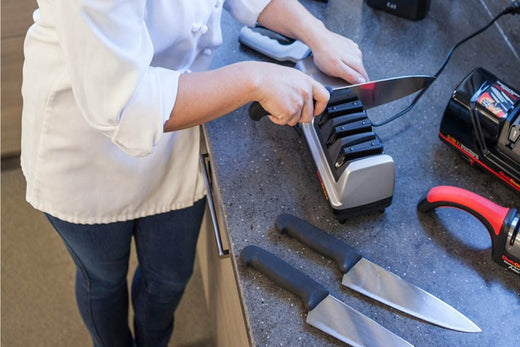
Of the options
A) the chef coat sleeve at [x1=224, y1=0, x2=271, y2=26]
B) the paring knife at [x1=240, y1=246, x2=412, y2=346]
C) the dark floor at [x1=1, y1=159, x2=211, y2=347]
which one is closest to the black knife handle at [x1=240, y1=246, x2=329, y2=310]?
the paring knife at [x1=240, y1=246, x2=412, y2=346]

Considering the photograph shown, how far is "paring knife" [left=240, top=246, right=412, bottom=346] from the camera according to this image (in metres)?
0.72

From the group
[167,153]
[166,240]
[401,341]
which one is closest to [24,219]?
[166,240]

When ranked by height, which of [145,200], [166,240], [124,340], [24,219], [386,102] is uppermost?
[386,102]

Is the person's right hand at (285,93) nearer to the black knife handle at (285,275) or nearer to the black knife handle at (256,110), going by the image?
the black knife handle at (256,110)

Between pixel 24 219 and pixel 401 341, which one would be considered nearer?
pixel 401 341

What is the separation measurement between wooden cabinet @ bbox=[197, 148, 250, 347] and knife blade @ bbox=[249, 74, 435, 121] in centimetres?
25

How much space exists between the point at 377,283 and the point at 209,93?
32 cm

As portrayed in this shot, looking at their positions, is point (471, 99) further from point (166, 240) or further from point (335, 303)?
point (166, 240)

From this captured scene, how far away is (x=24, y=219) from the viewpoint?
5.83ft

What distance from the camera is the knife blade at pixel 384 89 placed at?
89 centimetres

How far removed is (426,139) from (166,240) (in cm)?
49

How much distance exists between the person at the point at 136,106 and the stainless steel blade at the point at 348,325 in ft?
0.85

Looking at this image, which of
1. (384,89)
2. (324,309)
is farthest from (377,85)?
(324,309)

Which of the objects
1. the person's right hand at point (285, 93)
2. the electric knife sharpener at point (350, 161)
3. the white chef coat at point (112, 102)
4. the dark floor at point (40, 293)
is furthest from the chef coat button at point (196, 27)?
the dark floor at point (40, 293)
